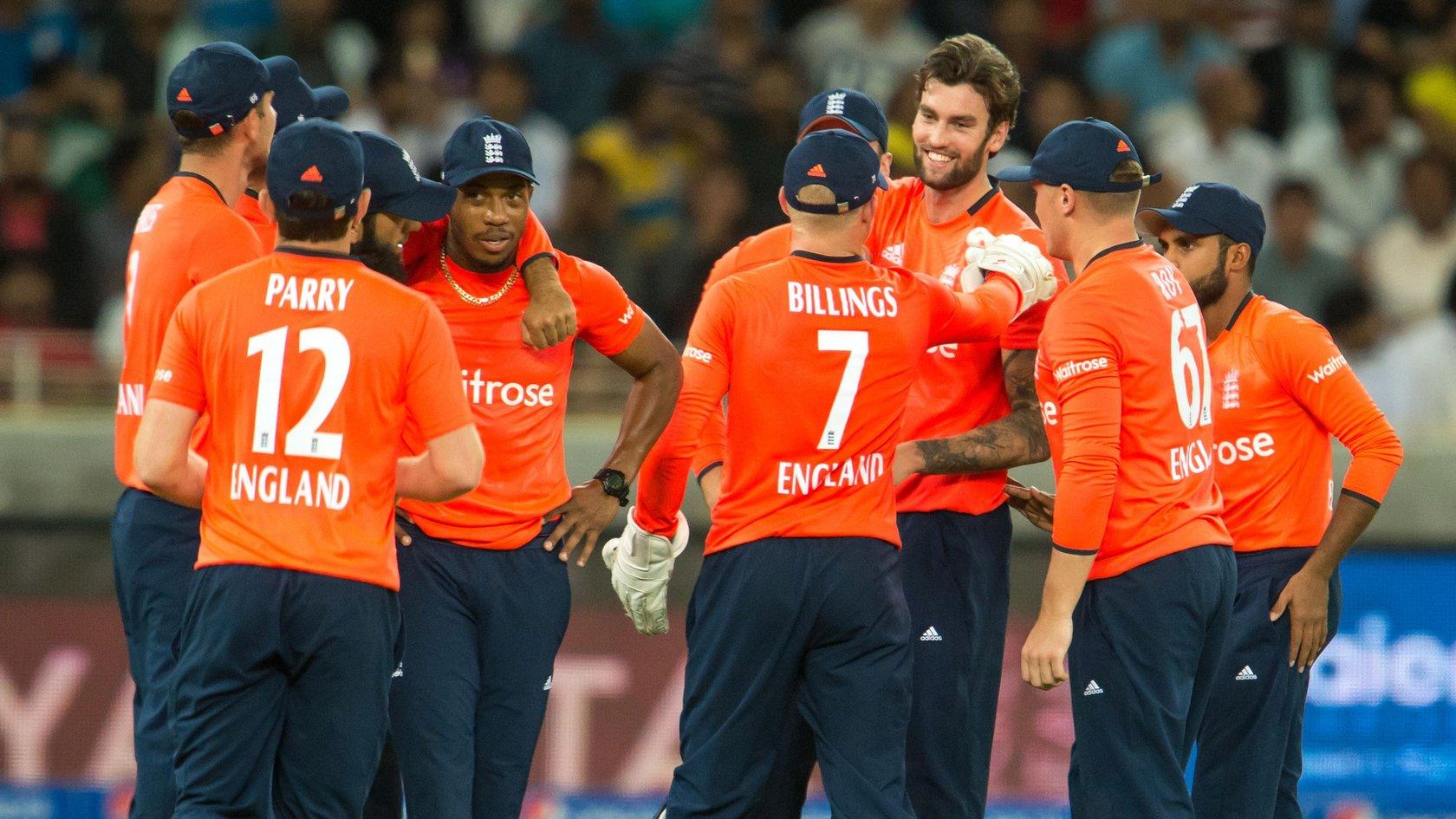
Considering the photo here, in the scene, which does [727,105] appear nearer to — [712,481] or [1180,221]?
[1180,221]

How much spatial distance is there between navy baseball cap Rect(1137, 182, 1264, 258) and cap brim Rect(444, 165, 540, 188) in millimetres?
2138

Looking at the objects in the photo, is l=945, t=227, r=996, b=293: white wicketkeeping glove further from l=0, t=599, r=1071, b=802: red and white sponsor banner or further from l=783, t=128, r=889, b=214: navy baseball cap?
l=0, t=599, r=1071, b=802: red and white sponsor banner

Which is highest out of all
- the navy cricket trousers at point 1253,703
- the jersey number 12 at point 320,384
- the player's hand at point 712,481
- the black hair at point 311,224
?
the black hair at point 311,224

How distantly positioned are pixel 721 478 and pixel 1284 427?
1.95 m

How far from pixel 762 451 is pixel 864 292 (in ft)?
1.83

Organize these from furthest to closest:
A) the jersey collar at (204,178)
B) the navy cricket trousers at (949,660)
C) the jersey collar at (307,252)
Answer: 1. the navy cricket trousers at (949,660)
2. the jersey collar at (204,178)
3. the jersey collar at (307,252)

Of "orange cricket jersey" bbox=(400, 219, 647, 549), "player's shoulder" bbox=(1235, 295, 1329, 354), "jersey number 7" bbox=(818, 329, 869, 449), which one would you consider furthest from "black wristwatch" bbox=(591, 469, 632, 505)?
"player's shoulder" bbox=(1235, 295, 1329, 354)

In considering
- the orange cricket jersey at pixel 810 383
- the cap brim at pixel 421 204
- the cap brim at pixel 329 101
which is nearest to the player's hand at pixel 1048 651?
the orange cricket jersey at pixel 810 383

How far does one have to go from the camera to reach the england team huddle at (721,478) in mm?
5164

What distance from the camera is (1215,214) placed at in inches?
259

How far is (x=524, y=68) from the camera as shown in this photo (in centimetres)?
1166

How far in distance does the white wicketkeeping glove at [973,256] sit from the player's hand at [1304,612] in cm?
151

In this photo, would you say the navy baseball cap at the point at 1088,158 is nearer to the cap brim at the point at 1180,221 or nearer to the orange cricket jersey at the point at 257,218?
the cap brim at the point at 1180,221

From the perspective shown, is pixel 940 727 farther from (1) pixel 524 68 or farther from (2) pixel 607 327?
(1) pixel 524 68
